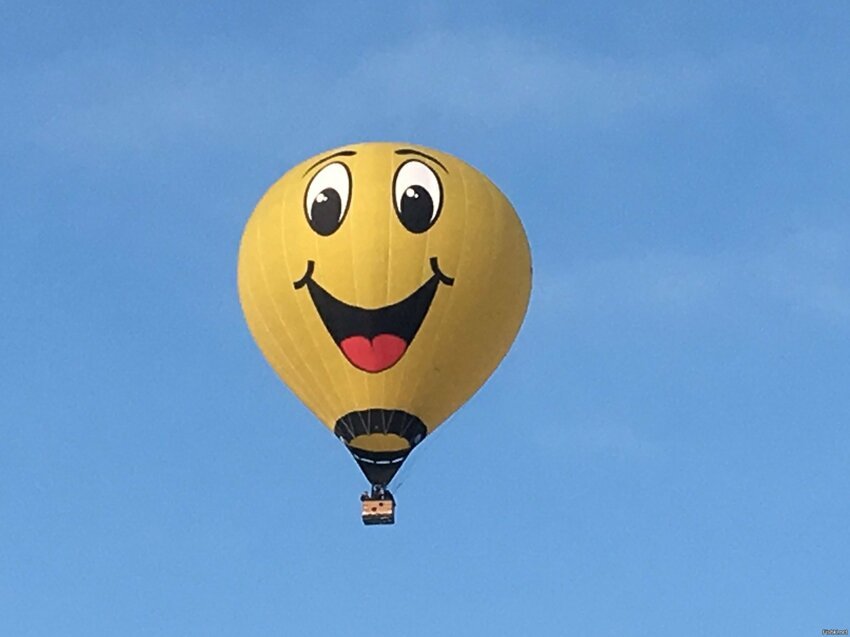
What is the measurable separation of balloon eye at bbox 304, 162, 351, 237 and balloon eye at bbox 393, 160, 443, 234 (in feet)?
2.85

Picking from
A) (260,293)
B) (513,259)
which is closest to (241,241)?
(260,293)

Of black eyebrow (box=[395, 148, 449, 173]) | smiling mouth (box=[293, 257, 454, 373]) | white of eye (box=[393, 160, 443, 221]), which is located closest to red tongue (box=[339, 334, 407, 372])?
smiling mouth (box=[293, 257, 454, 373])

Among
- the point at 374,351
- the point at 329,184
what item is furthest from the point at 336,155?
the point at 374,351

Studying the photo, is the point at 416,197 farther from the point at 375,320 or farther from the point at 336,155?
the point at 375,320

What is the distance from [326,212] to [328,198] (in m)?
0.29

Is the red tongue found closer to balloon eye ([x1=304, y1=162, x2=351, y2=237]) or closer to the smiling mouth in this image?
the smiling mouth

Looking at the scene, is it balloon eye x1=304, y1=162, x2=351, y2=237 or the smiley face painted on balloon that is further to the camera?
balloon eye x1=304, y1=162, x2=351, y2=237

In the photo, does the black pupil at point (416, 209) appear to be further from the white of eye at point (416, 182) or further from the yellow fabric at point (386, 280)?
the yellow fabric at point (386, 280)

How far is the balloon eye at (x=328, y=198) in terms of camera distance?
1992 inches

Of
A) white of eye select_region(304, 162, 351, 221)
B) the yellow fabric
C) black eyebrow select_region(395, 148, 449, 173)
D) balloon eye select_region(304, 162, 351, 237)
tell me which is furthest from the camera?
black eyebrow select_region(395, 148, 449, 173)

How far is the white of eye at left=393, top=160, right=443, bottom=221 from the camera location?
166ft

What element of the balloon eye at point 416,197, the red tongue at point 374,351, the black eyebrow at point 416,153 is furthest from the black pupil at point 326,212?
the red tongue at point 374,351

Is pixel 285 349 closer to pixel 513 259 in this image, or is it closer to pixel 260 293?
pixel 260 293

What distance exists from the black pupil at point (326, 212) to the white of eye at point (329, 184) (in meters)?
0.02
